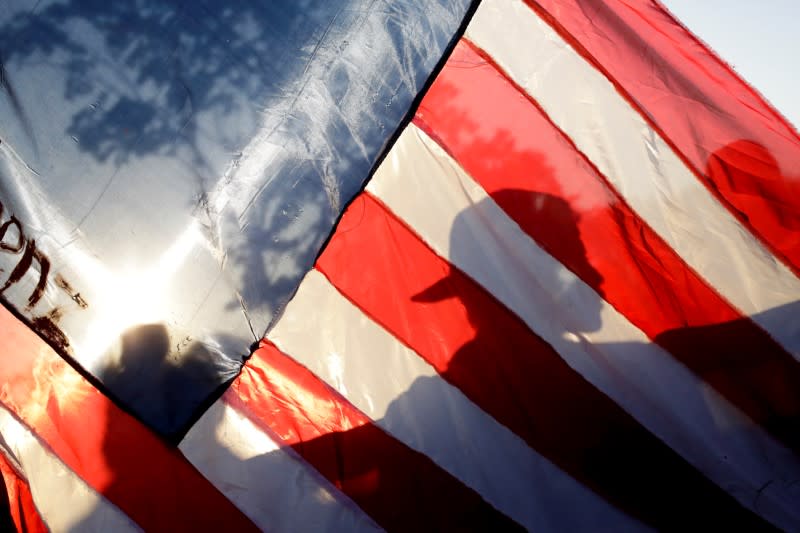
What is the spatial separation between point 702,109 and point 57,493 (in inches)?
94.5

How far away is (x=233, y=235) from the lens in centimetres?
145

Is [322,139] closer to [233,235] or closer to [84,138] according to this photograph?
[233,235]

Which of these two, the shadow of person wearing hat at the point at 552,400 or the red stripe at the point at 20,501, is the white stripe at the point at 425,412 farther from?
the red stripe at the point at 20,501

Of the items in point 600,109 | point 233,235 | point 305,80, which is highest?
point 600,109

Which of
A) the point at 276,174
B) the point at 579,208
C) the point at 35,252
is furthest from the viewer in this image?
the point at 579,208

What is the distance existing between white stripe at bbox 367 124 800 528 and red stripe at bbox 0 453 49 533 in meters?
1.45

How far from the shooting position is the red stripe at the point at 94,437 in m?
1.46

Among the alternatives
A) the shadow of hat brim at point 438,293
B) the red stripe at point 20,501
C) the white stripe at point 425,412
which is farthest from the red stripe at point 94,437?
the shadow of hat brim at point 438,293

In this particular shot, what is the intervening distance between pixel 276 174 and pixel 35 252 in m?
0.70

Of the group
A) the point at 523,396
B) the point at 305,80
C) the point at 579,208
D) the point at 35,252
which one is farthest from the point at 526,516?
the point at 35,252

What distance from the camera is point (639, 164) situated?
5.41 feet

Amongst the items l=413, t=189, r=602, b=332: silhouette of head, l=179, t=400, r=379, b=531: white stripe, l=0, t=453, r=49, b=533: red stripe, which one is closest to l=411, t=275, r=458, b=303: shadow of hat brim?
l=413, t=189, r=602, b=332: silhouette of head

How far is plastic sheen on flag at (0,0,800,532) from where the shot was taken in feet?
4.57

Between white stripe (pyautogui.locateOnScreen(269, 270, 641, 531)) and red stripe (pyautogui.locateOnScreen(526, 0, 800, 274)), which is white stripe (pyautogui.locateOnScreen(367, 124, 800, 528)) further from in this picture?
red stripe (pyautogui.locateOnScreen(526, 0, 800, 274))
